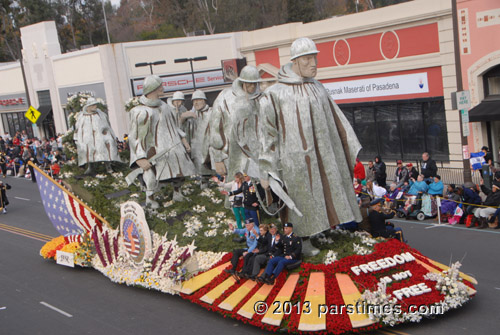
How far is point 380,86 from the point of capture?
25078mm

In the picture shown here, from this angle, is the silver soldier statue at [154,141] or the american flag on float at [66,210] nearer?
the silver soldier statue at [154,141]

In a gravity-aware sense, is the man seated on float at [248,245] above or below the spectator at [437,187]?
above

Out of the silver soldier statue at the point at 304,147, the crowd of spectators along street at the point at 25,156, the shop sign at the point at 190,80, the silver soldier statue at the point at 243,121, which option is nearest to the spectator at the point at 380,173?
the silver soldier statue at the point at 243,121

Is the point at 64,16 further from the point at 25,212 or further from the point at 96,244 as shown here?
the point at 96,244

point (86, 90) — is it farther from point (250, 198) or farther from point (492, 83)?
point (250, 198)

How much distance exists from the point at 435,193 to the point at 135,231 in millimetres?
8185

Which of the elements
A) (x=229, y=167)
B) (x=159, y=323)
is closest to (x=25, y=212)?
(x=229, y=167)

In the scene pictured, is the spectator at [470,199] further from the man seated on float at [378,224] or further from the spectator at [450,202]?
the man seated on float at [378,224]

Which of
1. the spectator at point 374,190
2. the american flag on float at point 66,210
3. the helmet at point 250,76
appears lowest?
the spectator at point 374,190

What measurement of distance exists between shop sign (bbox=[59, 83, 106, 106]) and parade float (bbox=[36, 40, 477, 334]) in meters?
20.8

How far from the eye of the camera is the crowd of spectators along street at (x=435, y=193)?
14891 mm

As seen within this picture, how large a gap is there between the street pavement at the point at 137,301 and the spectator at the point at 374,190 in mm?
1566

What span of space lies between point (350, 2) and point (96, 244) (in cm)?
4889

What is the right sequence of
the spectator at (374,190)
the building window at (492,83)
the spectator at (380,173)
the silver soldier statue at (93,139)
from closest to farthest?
the silver soldier statue at (93,139) → the spectator at (374,190) → the spectator at (380,173) → the building window at (492,83)
